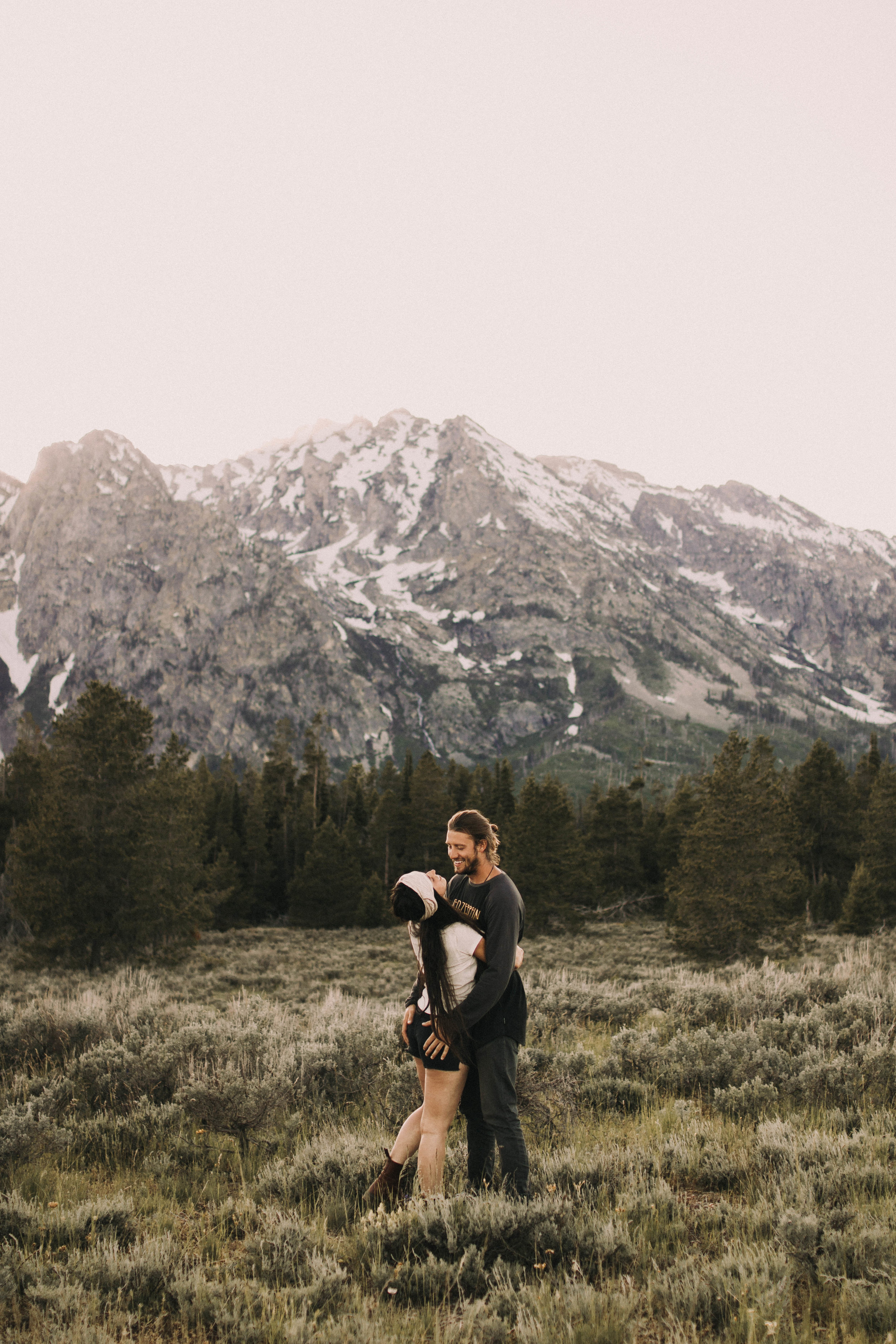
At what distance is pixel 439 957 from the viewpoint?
443cm

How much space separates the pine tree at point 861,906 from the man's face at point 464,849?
95.2ft

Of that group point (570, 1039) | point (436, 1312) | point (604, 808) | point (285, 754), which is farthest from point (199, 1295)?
point (285, 754)

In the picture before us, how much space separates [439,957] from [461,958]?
135 millimetres

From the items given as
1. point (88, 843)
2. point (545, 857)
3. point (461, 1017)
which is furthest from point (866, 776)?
point (461, 1017)

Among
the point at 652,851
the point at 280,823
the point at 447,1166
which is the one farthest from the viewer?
the point at 280,823

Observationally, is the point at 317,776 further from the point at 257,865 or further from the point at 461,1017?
the point at 461,1017

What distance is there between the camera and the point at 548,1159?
16.2ft

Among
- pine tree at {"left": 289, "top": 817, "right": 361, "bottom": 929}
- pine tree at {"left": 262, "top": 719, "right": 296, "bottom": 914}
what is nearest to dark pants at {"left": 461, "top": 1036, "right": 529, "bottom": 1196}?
pine tree at {"left": 289, "top": 817, "right": 361, "bottom": 929}

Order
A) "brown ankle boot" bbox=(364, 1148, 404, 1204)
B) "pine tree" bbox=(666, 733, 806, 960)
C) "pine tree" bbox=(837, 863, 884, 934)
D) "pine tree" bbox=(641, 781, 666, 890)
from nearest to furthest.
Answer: "brown ankle boot" bbox=(364, 1148, 404, 1204)
"pine tree" bbox=(666, 733, 806, 960)
"pine tree" bbox=(837, 863, 884, 934)
"pine tree" bbox=(641, 781, 666, 890)

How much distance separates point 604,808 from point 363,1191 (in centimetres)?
4717

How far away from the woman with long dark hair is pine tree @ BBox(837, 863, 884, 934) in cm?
2897

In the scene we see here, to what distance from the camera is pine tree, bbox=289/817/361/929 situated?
4281 cm

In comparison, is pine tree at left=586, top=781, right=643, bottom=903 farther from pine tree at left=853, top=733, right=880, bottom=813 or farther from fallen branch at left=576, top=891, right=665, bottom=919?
pine tree at left=853, top=733, right=880, bottom=813

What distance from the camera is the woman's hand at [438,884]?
14.6ft
